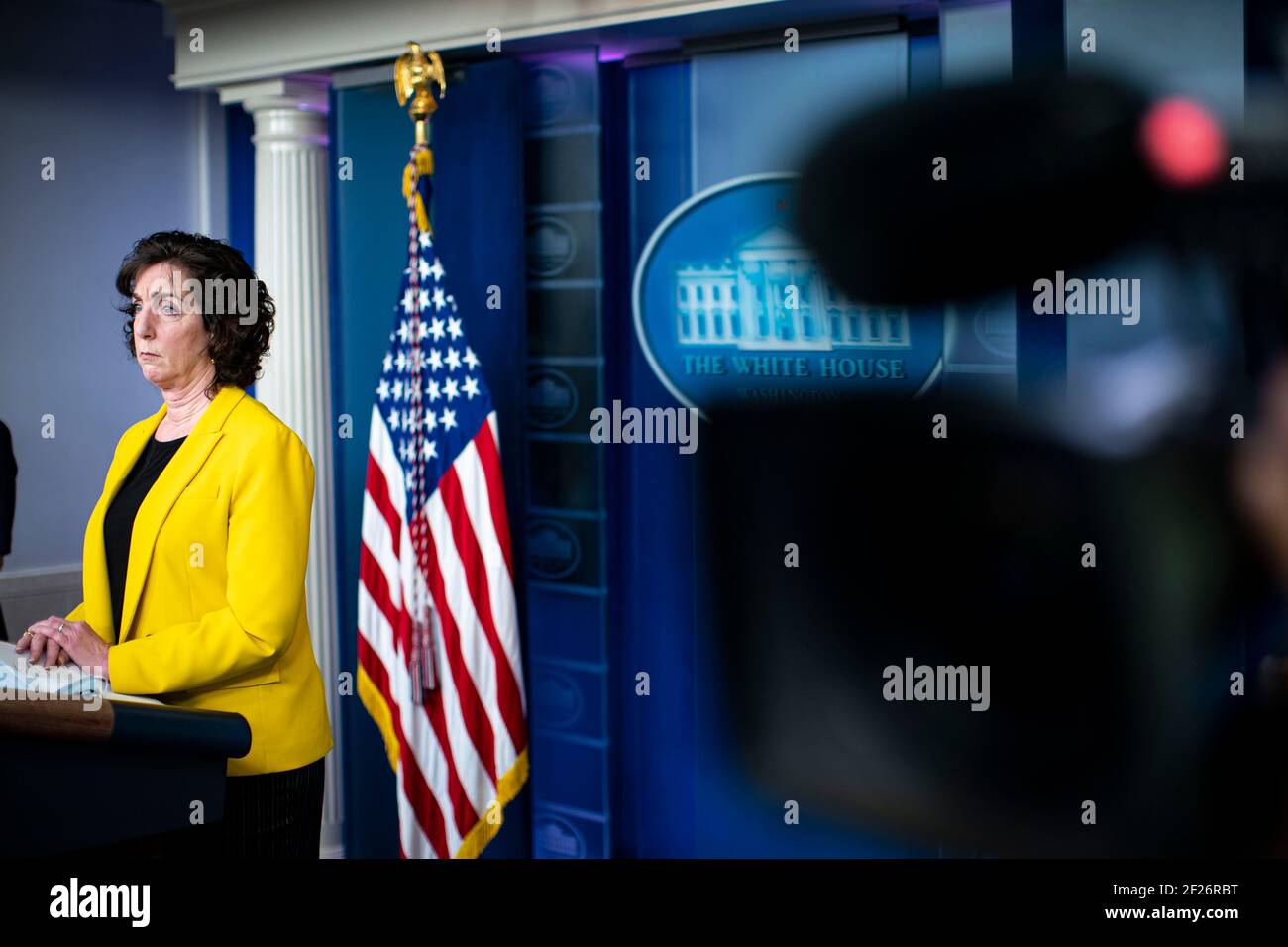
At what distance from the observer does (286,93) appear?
3.73m

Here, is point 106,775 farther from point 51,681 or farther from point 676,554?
point 676,554

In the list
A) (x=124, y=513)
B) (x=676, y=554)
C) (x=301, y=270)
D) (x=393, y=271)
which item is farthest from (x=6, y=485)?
(x=676, y=554)

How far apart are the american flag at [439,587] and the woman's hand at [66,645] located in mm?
1374

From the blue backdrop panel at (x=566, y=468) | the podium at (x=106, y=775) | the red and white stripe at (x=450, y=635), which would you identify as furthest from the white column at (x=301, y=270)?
the podium at (x=106, y=775)

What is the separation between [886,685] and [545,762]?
0.99 metres

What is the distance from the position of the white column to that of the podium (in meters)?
2.00

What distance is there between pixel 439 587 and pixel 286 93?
1514mm

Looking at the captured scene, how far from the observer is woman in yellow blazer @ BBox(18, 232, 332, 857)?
6.35 ft

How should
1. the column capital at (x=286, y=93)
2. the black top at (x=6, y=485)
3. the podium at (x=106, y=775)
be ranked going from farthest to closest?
the column capital at (x=286, y=93), the black top at (x=6, y=485), the podium at (x=106, y=775)

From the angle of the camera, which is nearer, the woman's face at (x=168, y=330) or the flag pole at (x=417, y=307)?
the woman's face at (x=168, y=330)

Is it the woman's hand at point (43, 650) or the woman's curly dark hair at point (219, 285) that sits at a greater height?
the woman's curly dark hair at point (219, 285)

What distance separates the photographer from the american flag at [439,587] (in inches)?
130

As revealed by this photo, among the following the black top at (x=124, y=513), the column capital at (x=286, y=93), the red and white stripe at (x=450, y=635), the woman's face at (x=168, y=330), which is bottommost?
the red and white stripe at (x=450, y=635)

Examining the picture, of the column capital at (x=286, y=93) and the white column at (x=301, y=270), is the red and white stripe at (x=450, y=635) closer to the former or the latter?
the white column at (x=301, y=270)
